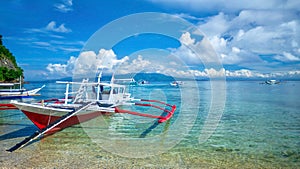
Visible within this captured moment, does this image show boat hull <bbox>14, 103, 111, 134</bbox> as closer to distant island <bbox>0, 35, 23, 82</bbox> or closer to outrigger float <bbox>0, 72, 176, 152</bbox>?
outrigger float <bbox>0, 72, 176, 152</bbox>

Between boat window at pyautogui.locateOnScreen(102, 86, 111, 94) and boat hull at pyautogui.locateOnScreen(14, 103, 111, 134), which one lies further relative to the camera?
boat window at pyautogui.locateOnScreen(102, 86, 111, 94)

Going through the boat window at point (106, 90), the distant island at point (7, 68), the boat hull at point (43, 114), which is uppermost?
the distant island at point (7, 68)

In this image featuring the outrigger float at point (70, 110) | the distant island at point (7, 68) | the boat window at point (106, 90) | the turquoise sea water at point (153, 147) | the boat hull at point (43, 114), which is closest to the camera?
the turquoise sea water at point (153, 147)

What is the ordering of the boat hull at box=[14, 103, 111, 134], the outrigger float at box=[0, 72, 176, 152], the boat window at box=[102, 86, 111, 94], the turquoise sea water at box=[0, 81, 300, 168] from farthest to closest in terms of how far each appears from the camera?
the boat window at box=[102, 86, 111, 94], the boat hull at box=[14, 103, 111, 134], the outrigger float at box=[0, 72, 176, 152], the turquoise sea water at box=[0, 81, 300, 168]

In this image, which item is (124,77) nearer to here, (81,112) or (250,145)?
(81,112)

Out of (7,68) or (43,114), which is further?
(7,68)

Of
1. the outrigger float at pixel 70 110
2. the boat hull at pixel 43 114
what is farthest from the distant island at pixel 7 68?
the boat hull at pixel 43 114

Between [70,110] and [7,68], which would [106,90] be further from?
[7,68]

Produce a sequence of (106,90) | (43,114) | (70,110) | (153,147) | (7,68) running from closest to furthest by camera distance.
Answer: (153,147) → (43,114) → (70,110) → (106,90) → (7,68)

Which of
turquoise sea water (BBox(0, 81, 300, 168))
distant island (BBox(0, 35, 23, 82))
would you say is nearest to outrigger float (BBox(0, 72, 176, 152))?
turquoise sea water (BBox(0, 81, 300, 168))

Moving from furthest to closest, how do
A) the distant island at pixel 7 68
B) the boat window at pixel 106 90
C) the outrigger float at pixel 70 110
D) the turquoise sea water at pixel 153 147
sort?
1. the distant island at pixel 7 68
2. the boat window at pixel 106 90
3. the outrigger float at pixel 70 110
4. the turquoise sea water at pixel 153 147

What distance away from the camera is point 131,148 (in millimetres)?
7582

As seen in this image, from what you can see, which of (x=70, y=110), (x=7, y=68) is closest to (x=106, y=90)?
(x=70, y=110)

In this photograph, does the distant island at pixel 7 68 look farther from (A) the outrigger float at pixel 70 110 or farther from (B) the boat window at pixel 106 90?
(A) the outrigger float at pixel 70 110
